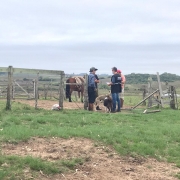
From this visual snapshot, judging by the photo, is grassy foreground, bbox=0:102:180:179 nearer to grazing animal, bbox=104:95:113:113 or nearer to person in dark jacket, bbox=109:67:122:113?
person in dark jacket, bbox=109:67:122:113

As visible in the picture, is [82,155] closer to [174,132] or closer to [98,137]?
[98,137]

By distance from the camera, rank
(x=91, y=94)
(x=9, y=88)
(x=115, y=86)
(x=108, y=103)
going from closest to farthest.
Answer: (x=9, y=88) < (x=115, y=86) < (x=108, y=103) < (x=91, y=94)

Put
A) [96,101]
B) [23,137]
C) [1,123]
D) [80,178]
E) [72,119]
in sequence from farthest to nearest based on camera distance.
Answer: [96,101], [72,119], [1,123], [23,137], [80,178]

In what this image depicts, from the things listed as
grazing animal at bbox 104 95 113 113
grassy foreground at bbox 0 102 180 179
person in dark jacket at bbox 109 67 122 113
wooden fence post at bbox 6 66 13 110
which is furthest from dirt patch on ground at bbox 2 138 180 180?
grazing animal at bbox 104 95 113 113

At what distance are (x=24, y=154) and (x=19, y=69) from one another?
743cm

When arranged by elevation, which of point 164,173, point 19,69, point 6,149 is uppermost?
point 19,69

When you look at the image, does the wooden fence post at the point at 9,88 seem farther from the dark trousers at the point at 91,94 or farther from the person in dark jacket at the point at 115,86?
the person in dark jacket at the point at 115,86

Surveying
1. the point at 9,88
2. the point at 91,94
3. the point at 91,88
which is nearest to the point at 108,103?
the point at 91,94

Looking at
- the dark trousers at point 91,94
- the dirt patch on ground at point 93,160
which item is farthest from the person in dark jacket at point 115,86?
the dirt patch on ground at point 93,160

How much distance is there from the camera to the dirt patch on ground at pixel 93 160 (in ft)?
22.9

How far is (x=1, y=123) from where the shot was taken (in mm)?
9961

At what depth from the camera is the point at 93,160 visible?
750 centimetres

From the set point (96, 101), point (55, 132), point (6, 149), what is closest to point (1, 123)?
point (55, 132)

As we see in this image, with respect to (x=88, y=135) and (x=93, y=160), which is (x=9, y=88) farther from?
(x=93, y=160)
